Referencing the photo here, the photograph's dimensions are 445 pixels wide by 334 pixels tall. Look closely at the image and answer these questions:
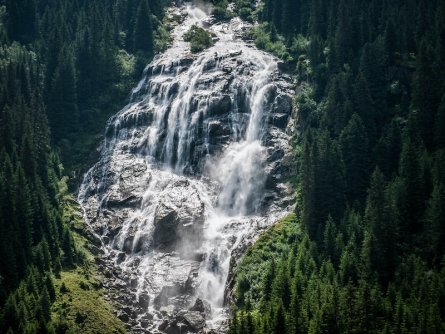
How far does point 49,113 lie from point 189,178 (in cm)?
3872

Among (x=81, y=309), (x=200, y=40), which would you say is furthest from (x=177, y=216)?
(x=200, y=40)

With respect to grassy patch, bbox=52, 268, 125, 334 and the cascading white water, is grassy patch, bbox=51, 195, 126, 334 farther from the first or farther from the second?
the cascading white water

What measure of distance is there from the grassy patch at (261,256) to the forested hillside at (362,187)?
→ 0.23m

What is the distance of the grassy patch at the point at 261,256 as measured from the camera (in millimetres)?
108188

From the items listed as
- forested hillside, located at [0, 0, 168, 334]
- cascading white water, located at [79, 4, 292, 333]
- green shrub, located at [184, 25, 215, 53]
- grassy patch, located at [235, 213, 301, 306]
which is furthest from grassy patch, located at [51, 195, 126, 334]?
green shrub, located at [184, 25, 215, 53]

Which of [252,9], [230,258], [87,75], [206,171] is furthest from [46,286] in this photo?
[252,9]

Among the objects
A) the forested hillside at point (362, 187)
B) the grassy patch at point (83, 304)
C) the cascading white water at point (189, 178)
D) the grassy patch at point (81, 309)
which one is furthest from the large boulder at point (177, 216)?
the grassy patch at point (81, 309)

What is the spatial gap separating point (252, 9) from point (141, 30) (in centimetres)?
3106

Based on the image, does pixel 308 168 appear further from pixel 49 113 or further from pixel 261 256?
pixel 49 113

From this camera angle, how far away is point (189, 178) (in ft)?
451

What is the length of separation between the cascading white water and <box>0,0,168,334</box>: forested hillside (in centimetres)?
685

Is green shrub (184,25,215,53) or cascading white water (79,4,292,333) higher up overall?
green shrub (184,25,215,53)

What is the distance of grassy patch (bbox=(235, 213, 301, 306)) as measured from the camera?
108 meters

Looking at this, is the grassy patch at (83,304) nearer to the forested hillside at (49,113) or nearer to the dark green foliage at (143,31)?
the forested hillside at (49,113)
